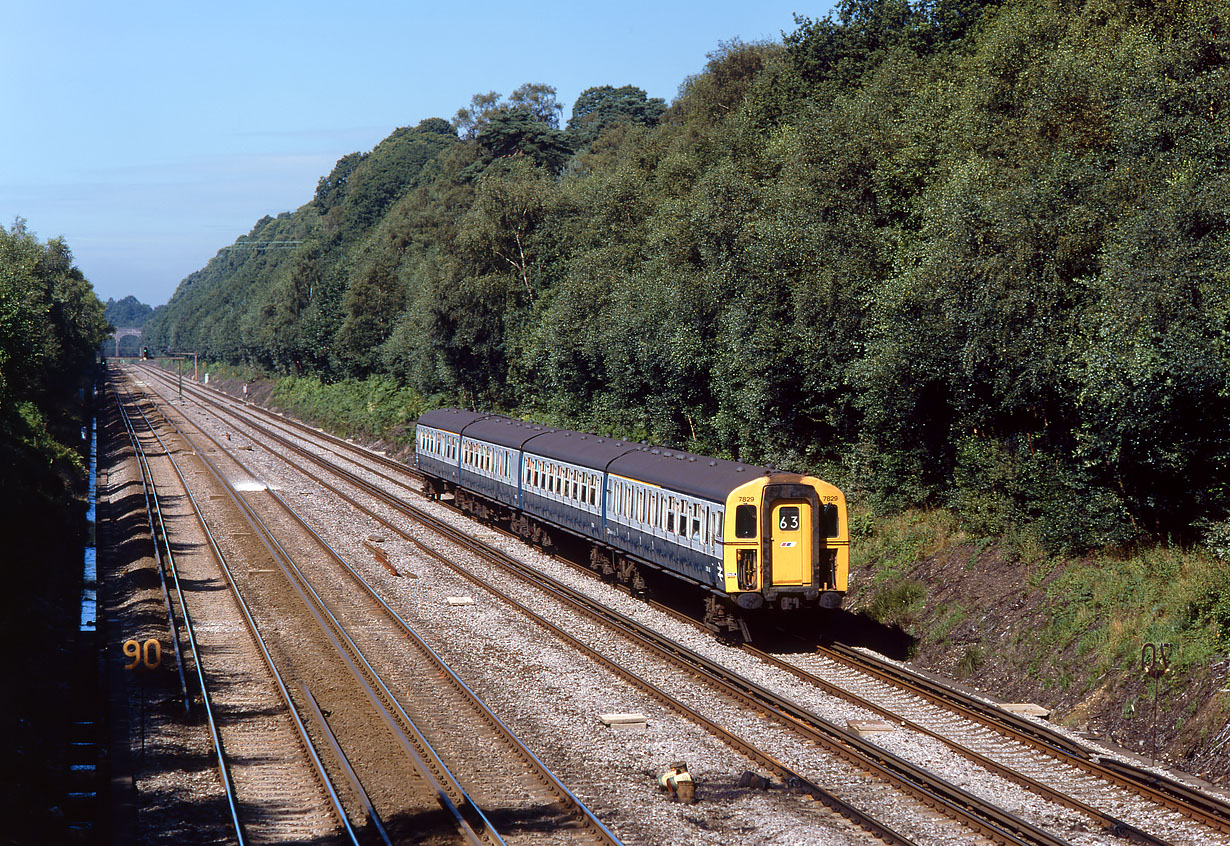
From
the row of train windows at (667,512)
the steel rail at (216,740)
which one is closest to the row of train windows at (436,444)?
the row of train windows at (667,512)

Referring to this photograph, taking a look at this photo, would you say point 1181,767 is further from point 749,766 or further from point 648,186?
point 648,186

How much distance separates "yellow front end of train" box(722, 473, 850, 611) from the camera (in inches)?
778

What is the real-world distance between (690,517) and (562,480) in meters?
7.85

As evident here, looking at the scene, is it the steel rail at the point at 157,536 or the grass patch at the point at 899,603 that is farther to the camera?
the grass patch at the point at 899,603

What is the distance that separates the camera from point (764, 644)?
2097 cm

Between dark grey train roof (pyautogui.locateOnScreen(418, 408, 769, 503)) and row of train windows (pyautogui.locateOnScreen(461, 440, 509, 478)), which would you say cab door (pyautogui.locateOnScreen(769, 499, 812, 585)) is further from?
row of train windows (pyautogui.locateOnScreen(461, 440, 509, 478))

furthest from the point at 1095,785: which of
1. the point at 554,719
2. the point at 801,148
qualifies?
the point at 801,148

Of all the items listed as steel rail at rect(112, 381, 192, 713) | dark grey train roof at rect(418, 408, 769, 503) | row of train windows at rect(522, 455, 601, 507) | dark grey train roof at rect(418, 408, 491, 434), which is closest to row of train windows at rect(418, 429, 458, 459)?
dark grey train roof at rect(418, 408, 491, 434)

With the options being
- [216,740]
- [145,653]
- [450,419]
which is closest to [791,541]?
[216,740]

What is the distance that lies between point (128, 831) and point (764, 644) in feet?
40.4

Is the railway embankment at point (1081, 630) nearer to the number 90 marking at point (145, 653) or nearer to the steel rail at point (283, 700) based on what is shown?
the steel rail at point (283, 700)

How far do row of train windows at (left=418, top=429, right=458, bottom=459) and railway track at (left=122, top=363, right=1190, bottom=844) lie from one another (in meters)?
23.7

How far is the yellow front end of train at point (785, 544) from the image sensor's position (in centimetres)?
1977

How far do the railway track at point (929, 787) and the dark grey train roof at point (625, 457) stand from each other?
4931 millimetres
